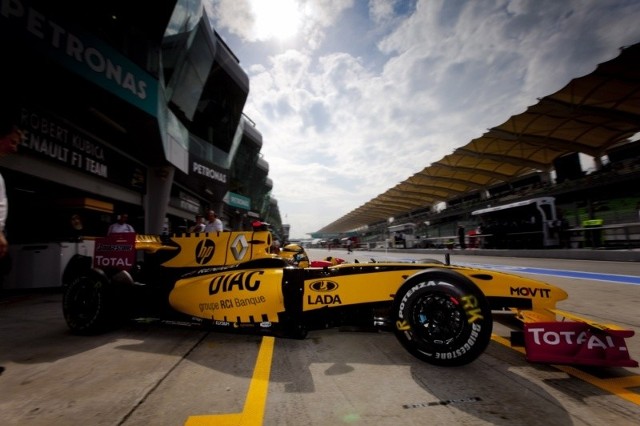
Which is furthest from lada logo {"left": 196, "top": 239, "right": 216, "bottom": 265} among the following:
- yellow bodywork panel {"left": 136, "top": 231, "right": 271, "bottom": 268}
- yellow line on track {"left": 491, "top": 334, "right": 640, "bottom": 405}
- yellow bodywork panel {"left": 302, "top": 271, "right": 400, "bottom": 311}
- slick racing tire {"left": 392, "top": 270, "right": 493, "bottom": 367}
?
yellow line on track {"left": 491, "top": 334, "right": 640, "bottom": 405}

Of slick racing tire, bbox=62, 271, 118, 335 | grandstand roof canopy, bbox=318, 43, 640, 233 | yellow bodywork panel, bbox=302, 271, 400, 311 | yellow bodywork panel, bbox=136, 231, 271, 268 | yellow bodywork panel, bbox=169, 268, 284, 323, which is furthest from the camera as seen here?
grandstand roof canopy, bbox=318, 43, 640, 233

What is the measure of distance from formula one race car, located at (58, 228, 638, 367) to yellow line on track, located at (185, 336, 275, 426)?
0.53 metres

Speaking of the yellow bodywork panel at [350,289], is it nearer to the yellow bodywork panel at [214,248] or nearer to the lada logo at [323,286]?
the lada logo at [323,286]

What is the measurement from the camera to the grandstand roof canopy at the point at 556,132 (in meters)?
16.4

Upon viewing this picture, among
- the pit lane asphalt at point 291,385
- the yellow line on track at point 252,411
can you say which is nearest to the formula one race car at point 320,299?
the pit lane asphalt at point 291,385

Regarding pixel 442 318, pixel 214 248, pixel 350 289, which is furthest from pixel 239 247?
pixel 442 318

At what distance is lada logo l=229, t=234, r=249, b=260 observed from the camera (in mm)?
3705

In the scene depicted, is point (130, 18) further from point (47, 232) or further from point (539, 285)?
point (539, 285)

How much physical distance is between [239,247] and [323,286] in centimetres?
155

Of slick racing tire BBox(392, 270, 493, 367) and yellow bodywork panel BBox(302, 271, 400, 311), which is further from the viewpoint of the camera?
yellow bodywork panel BBox(302, 271, 400, 311)

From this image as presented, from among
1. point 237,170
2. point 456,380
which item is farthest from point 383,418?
point 237,170

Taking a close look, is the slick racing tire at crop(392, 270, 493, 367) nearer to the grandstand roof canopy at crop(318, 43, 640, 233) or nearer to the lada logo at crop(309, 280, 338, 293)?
the lada logo at crop(309, 280, 338, 293)

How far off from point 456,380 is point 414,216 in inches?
2180

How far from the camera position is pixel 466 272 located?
2.52 metres
